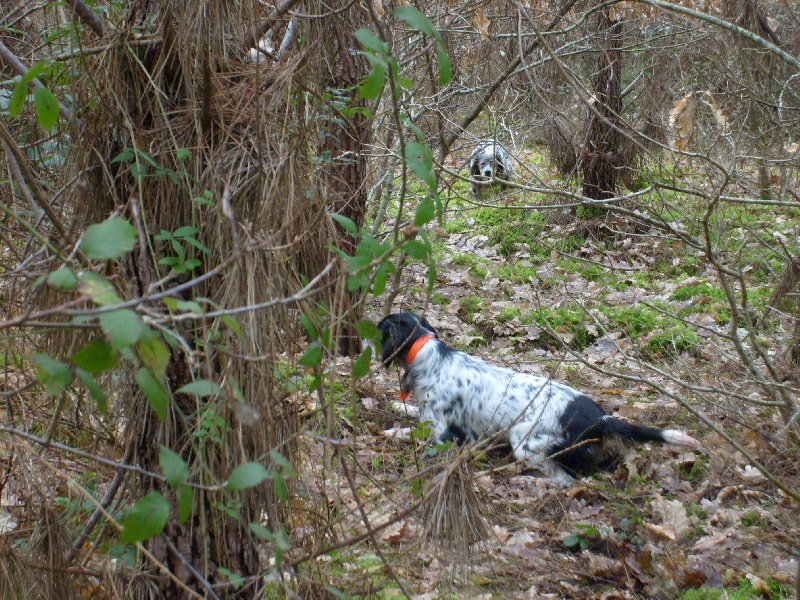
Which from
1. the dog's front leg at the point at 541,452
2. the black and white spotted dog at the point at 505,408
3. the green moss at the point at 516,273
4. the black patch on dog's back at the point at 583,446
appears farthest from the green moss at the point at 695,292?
the dog's front leg at the point at 541,452

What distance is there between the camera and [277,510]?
2.41 metres

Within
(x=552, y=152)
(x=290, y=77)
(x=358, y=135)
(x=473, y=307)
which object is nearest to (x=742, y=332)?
(x=473, y=307)

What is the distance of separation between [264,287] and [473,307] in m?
5.22

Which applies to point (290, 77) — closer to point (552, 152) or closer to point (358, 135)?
point (358, 135)

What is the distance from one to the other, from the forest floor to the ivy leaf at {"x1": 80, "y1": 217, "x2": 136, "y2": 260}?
1023 millimetres

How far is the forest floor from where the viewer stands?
2689 millimetres

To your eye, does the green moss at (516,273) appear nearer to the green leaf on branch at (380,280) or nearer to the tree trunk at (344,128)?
the tree trunk at (344,128)

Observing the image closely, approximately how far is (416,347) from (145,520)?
3.70 m

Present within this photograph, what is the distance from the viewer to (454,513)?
96.8 inches

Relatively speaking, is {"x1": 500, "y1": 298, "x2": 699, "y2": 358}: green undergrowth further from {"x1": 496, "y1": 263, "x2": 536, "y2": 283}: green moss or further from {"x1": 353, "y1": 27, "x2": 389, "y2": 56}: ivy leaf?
{"x1": 353, "y1": 27, "x2": 389, "y2": 56}: ivy leaf

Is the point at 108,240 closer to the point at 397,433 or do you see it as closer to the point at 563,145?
the point at 397,433

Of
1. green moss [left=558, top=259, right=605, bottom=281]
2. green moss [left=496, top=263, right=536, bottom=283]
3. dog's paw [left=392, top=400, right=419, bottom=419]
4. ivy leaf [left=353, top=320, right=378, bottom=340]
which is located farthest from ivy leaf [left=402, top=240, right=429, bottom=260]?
green moss [left=558, top=259, right=605, bottom=281]

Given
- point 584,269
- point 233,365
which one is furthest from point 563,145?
point 233,365

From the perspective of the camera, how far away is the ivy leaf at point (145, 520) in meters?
1.40
